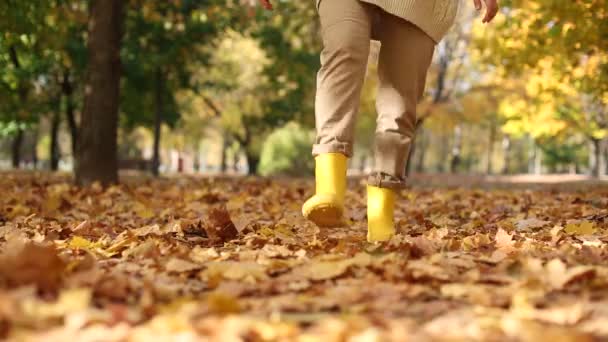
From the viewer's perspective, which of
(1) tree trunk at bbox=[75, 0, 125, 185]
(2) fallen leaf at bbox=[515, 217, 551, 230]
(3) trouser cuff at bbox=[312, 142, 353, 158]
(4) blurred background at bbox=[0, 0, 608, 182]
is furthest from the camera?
(4) blurred background at bbox=[0, 0, 608, 182]

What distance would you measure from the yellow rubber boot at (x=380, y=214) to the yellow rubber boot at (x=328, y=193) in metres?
0.16

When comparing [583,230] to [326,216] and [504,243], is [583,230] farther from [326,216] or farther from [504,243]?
[326,216]

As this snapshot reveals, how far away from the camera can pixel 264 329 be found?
1353mm

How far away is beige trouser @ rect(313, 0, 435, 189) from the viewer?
291 centimetres

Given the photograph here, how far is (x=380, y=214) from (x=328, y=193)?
0.97 feet

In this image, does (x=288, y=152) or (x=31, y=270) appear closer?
(x=31, y=270)

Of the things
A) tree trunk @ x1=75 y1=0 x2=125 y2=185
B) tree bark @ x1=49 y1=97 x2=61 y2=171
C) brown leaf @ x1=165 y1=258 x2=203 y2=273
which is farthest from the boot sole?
tree bark @ x1=49 y1=97 x2=61 y2=171

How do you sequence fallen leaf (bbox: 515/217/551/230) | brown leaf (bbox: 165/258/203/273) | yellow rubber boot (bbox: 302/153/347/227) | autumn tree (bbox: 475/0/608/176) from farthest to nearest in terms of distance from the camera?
1. autumn tree (bbox: 475/0/608/176)
2. fallen leaf (bbox: 515/217/551/230)
3. yellow rubber boot (bbox: 302/153/347/227)
4. brown leaf (bbox: 165/258/203/273)

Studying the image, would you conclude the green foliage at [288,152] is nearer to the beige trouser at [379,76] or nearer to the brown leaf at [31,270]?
the beige trouser at [379,76]

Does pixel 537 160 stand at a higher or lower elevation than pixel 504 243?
higher

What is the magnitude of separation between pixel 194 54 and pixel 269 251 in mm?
15584

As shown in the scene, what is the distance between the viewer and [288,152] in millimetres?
24234

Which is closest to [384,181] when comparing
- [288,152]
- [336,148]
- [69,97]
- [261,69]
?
[336,148]

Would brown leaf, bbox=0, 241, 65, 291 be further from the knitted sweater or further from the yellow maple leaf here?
the yellow maple leaf
